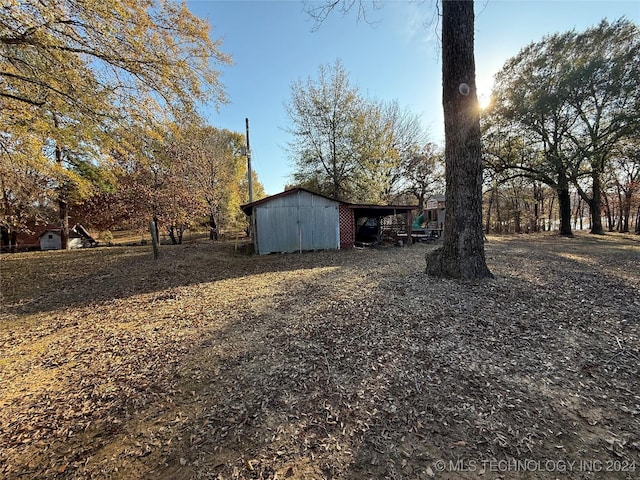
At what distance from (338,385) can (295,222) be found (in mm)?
9895

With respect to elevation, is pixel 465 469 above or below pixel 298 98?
below

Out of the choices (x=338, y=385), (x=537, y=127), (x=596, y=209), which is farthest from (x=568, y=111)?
(x=338, y=385)

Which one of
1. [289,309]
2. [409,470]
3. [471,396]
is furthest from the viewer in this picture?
[289,309]

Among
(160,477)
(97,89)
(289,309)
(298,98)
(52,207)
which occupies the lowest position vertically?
(160,477)

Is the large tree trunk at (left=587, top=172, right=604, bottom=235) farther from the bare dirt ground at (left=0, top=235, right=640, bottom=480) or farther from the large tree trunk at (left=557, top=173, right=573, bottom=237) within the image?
the bare dirt ground at (left=0, top=235, right=640, bottom=480)

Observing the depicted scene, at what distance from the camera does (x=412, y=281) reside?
208 inches

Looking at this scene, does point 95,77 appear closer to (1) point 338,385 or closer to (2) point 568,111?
(1) point 338,385

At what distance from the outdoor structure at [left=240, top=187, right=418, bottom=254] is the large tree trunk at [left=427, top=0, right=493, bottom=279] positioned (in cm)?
736

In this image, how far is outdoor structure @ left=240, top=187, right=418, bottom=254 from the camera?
11812 millimetres

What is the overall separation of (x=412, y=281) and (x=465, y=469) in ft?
12.3

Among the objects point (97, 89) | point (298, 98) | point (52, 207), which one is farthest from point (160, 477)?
point (52, 207)

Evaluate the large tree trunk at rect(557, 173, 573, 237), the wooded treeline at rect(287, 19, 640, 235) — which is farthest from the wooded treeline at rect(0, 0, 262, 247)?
the large tree trunk at rect(557, 173, 573, 237)

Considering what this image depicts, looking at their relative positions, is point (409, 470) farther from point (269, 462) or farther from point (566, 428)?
point (566, 428)

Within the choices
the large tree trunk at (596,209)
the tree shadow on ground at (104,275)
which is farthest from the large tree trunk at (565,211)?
the tree shadow on ground at (104,275)
